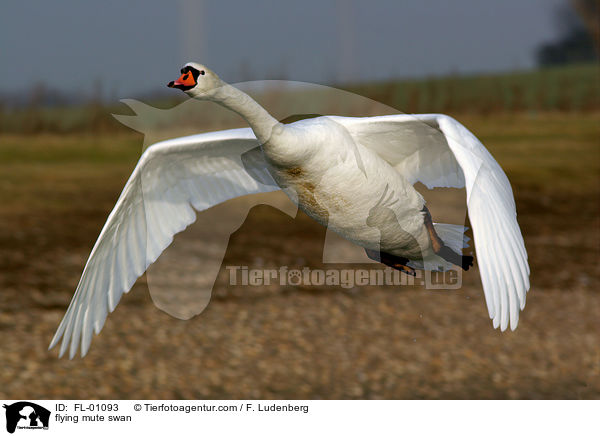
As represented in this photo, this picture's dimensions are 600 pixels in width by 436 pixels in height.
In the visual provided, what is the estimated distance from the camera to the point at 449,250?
4.20m

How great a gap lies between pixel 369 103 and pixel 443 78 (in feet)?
70.7

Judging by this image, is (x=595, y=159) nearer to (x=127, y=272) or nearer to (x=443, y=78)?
(x=443, y=78)

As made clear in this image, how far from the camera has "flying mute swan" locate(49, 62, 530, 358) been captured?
315 cm

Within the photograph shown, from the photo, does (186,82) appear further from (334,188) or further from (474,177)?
(474,177)

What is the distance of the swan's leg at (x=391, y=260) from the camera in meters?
4.30

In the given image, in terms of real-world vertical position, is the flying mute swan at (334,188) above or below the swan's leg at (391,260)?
above

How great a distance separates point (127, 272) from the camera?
4695 mm

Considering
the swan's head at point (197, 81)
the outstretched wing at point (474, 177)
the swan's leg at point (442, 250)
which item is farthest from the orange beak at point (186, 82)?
the swan's leg at point (442, 250)
